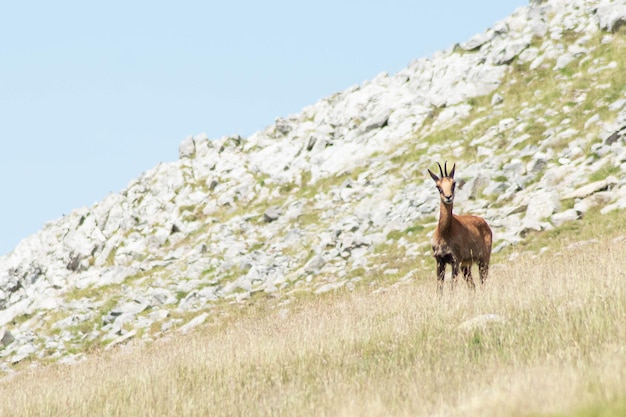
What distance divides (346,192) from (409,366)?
2669 cm

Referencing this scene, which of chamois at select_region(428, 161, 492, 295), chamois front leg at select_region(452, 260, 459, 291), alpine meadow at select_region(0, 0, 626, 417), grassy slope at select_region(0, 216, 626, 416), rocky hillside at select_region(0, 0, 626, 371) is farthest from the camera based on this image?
rocky hillside at select_region(0, 0, 626, 371)

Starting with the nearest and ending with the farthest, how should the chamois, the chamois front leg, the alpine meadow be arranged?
the alpine meadow
the chamois
the chamois front leg

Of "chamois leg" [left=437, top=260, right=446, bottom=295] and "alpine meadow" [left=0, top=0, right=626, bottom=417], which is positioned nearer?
"alpine meadow" [left=0, top=0, right=626, bottom=417]

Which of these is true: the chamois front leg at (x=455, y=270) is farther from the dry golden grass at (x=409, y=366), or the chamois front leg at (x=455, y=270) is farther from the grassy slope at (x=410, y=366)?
the dry golden grass at (x=409, y=366)

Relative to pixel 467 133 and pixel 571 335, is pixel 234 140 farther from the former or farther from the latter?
pixel 571 335

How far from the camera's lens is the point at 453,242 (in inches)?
650

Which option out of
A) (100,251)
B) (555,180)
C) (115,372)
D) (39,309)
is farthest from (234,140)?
(115,372)

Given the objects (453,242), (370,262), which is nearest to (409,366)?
(453,242)

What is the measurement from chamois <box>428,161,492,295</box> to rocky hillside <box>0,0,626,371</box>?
243 inches

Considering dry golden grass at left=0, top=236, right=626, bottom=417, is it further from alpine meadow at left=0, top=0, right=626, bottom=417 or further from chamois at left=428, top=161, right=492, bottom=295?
chamois at left=428, top=161, right=492, bottom=295

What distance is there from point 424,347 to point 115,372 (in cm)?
591

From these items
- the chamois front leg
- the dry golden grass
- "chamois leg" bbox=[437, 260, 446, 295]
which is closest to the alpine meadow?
the dry golden grass

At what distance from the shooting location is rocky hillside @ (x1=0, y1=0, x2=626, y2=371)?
27047 millimetres

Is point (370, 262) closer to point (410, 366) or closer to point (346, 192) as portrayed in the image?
point (346, 192)
